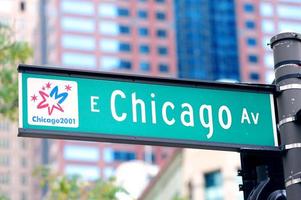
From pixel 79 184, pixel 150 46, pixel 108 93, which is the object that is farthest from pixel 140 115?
pixel 150 46

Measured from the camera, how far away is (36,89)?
6.59 meters

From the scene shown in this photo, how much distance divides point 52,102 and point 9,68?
12.3 m

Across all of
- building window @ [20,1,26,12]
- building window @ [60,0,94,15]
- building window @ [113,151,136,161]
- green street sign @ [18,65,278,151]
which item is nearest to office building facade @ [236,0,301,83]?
building window @ [113,151,136,161]

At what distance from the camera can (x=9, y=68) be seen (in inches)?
738

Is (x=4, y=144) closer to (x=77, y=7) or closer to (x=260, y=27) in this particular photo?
(x=77, y=7)

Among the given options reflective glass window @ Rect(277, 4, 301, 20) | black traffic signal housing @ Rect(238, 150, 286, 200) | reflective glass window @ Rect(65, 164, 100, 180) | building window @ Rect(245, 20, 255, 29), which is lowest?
black traffic signal housing @ Rect(238, 150, 286, 200)

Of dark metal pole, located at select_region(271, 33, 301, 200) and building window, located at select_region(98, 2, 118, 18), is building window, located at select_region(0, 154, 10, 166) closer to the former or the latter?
building window, located at select_region(98, 2, 118, 18)

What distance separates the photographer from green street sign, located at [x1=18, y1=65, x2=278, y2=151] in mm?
6566

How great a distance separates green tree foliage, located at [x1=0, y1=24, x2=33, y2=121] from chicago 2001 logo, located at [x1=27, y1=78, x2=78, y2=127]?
11383 mm

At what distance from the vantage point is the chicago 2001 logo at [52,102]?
256 inches

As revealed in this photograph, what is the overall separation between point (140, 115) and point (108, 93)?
10.4 inches

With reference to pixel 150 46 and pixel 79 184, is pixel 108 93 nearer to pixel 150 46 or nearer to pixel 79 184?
pixel 79 184

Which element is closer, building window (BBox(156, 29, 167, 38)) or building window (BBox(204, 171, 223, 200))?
building window (BBox(204, 171, 223, 200))

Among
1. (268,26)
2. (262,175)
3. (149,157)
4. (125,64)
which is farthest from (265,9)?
(262,175)
